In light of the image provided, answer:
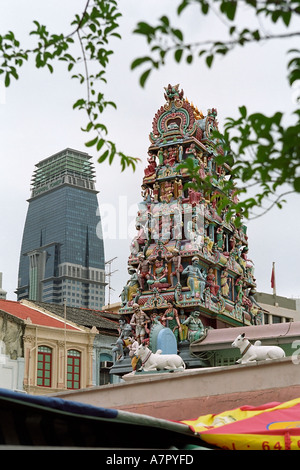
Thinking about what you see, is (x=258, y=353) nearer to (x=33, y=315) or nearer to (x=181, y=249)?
(x=181, y=249)

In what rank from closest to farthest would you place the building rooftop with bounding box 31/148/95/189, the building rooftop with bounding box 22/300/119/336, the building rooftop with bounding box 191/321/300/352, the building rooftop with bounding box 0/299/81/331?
the building rooftop with bounding box 191/321/300/352
the building rooftop with bounding box 0/299/81/331
the building rooftop with bounding box 22/300/119/336
the building rooftop with bounding box 31/148/95/189

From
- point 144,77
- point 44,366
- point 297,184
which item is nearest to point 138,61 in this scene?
point 144,77

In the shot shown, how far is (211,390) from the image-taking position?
64.0ft

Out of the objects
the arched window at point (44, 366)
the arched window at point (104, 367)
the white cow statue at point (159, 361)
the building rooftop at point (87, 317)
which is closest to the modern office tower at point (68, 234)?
the building rooftop at point (87, 317)

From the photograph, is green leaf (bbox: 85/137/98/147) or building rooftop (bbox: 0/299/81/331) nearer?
green leaf (bbox: 85/137/98/147)

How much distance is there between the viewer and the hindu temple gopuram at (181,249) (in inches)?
1468

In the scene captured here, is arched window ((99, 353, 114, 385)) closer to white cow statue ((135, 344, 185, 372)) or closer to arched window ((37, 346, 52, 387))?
arched window ((37, 346, 52, 387))

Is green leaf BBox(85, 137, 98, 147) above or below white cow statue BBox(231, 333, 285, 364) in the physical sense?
above

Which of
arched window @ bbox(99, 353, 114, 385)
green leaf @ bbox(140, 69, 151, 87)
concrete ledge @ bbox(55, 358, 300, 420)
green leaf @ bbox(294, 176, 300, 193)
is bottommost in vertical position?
concrete ledge @ bbox(55, 358, 300, 420)

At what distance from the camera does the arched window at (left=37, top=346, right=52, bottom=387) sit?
43312 millimetres

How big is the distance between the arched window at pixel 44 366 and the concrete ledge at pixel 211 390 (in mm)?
23073

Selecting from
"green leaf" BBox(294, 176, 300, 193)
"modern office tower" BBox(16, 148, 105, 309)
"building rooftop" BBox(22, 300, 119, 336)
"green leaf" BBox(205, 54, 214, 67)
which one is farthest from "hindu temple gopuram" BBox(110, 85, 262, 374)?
"modern office tower" BBox(16, 148, 105, 309)

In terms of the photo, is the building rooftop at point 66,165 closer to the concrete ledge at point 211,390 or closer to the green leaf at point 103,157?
the concrete ledge at point 211,390

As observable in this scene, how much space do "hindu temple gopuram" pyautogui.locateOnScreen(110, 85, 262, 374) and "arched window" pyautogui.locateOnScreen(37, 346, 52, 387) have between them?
6.78 meters
